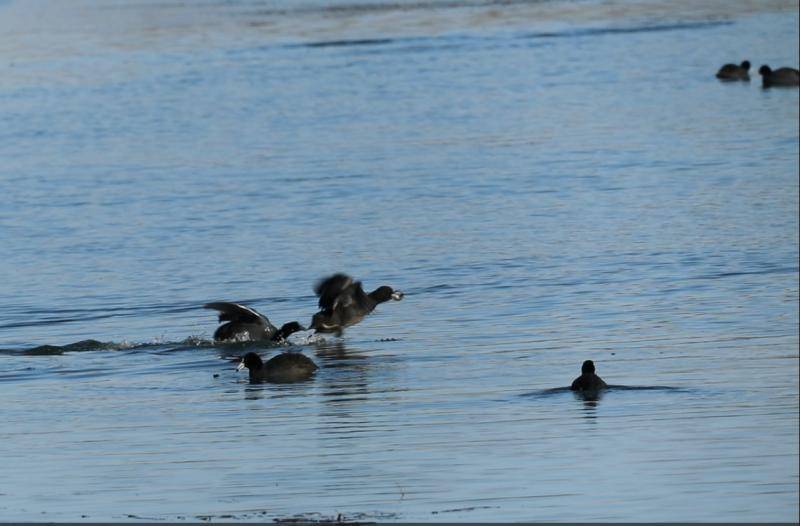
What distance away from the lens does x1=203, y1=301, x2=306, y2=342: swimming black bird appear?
14781 mm

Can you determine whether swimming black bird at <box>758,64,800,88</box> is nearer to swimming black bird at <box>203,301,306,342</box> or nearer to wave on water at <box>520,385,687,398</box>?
swimming black bird at <box>203,301,306,342</box>

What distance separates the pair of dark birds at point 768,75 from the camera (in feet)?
115

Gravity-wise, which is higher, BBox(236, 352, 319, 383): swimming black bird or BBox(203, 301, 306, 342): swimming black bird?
BBox(203, 301, 306, 342): swimming black bird

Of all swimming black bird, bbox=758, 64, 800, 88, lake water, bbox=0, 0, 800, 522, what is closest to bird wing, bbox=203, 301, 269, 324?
lake water, bbox=0, 0, 800, 522

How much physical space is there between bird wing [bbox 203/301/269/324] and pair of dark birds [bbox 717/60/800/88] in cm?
2251

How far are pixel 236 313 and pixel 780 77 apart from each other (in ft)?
74.6

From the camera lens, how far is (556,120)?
29.8 metres

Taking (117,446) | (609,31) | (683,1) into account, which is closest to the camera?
(117,446)

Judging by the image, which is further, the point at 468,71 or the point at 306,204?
the point at 468,71

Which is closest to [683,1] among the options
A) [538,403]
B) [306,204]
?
[306,204]

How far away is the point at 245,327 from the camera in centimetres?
1484

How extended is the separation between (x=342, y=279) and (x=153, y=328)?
1.80 meters

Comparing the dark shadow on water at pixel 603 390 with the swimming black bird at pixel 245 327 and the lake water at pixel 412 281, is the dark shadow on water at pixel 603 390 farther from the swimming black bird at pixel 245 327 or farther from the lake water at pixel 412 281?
the swimming black bird at pixel 245 327

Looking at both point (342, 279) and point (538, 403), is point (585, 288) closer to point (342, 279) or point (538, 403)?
point (342, 279)
